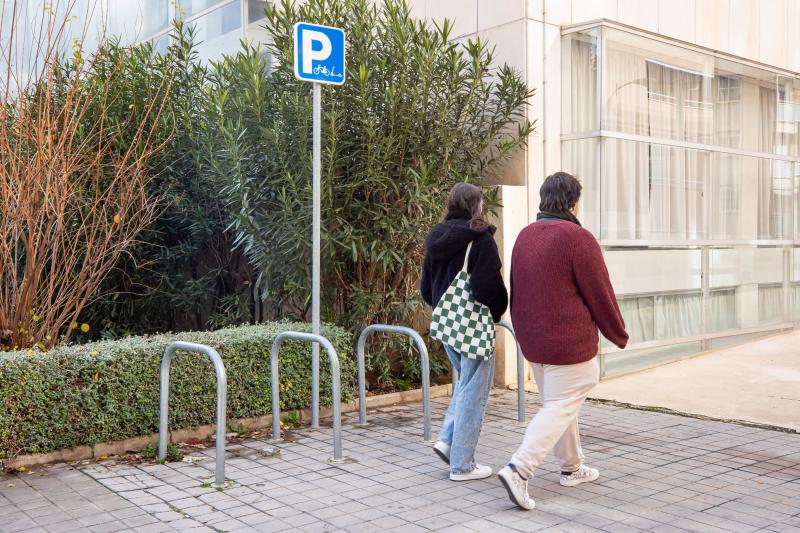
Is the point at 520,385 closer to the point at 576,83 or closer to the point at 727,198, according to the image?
the point at 576,83

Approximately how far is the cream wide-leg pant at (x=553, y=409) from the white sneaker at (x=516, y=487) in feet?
0.13

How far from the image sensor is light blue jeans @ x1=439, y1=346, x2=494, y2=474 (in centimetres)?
504

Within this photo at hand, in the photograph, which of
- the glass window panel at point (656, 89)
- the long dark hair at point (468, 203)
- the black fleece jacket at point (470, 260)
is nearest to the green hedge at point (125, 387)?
the black fleece jacket at point (470, 260)

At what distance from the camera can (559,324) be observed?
459 cm

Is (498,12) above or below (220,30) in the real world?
below

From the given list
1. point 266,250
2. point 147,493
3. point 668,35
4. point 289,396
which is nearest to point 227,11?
point 266,250

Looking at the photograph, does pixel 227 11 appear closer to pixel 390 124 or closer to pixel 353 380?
pixel 390 124

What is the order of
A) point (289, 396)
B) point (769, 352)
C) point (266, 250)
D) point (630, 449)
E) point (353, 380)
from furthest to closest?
point (769, 352)
point (266, 250)
point (353, 380)
point (289, 396)
point (630, 449)

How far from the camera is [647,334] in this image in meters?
8.98

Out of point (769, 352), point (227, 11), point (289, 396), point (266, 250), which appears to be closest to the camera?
point (289, 396)

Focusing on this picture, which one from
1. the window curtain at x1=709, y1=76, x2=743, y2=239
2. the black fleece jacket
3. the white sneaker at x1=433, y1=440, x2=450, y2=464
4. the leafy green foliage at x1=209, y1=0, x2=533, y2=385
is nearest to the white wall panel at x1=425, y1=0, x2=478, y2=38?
the leafy green foliage at x1=209, y1=0, x2=533, y2=385

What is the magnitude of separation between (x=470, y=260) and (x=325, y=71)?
84.3 inches

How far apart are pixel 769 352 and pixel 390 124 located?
5.30 metres

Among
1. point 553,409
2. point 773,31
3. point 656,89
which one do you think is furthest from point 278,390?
point 773,31
